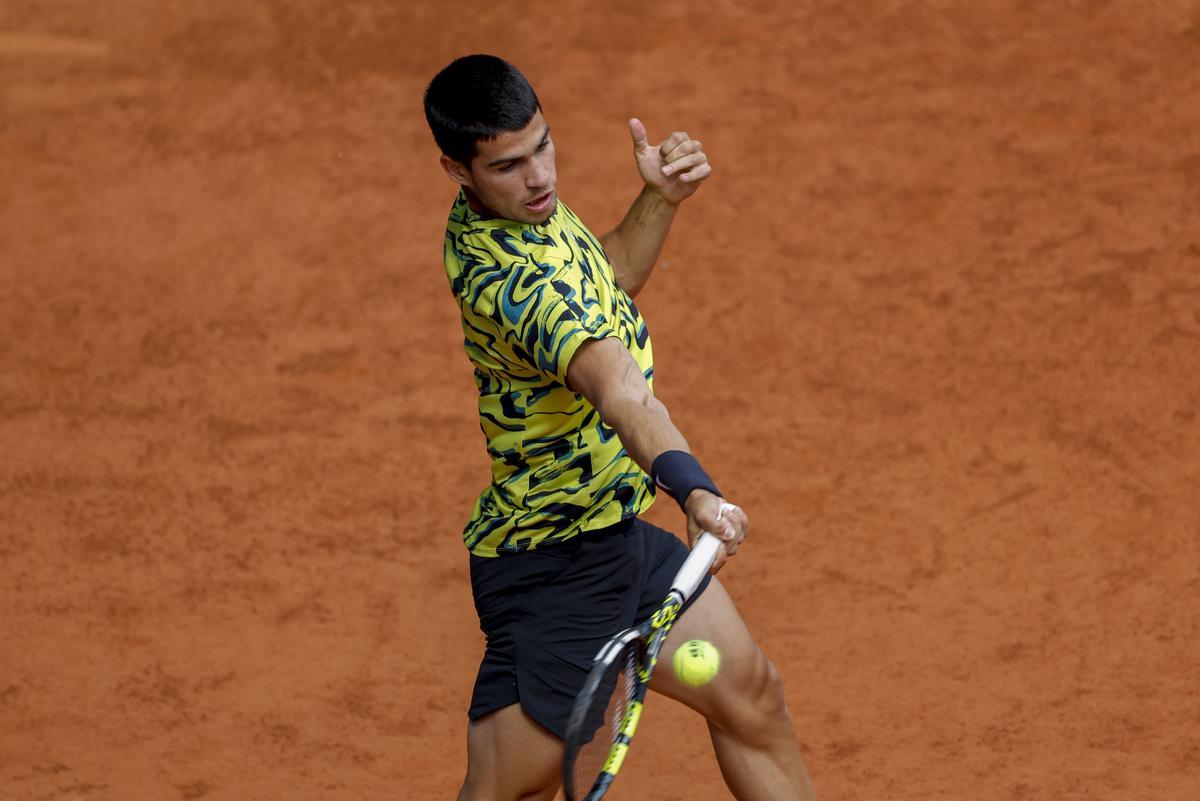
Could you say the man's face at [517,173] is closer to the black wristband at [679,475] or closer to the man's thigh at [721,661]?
the black wristband at [679,475]

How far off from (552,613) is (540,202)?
0.91m

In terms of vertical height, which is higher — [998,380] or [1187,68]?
[1187,68]

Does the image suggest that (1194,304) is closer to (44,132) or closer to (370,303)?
(370,303)

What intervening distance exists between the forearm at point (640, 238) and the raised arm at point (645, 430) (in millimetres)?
937

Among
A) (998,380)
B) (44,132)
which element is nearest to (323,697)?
(998,380)

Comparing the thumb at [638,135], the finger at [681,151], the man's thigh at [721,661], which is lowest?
the man's thigh at [721,661]

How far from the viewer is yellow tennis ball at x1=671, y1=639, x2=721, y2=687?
3.67 meters

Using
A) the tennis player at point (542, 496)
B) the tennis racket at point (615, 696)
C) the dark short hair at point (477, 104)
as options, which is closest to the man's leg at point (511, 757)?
the tennis player at point (542, 496)

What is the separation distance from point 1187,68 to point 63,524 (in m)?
5.44

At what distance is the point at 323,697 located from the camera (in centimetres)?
534

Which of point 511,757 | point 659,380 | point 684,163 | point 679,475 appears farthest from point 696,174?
point 659,380

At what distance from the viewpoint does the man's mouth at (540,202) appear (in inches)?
141

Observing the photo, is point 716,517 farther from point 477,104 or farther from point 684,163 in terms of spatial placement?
point 684,163

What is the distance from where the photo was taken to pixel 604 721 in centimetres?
344
